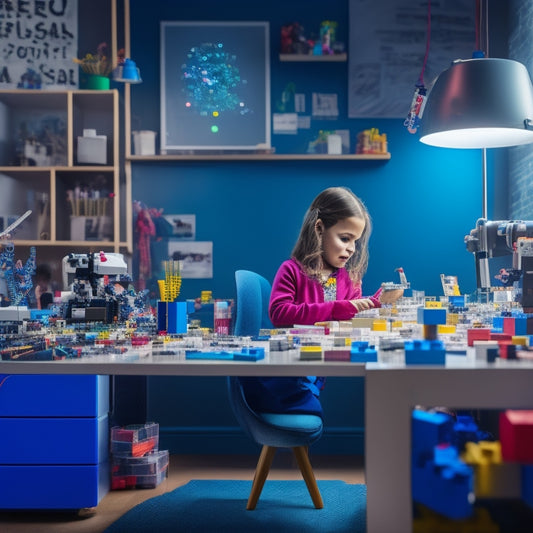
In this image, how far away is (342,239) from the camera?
2803mm

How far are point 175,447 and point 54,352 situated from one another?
2312mm

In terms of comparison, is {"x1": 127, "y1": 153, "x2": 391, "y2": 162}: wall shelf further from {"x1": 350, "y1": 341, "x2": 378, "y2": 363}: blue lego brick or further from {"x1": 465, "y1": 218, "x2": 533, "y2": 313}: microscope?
{"x1": 350, "y1": 341, "x2": 378, "y2": 363}: blue lego brick

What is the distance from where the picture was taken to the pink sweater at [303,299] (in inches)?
99.7

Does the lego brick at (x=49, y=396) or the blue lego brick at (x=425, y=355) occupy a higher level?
the blue lego brick at (x=425, y=355)

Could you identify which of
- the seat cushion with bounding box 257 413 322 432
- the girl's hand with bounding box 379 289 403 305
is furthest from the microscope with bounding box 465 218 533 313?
the seat cushion with bounding box 257 413 322 432

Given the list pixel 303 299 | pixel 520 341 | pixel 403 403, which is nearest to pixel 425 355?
pixel 403 403

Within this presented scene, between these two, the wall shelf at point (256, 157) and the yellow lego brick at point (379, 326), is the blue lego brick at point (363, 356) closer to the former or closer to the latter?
the yellow lego brick at point (379, 326)

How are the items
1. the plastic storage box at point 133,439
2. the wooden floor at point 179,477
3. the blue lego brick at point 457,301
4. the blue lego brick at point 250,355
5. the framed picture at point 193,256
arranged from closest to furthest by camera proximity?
the blue lego brick at point 250,355, the blue lego brick at point 457,301, the wooden floor at point 179,477, the plastic storage box at point 133,439, the framed picture at point 193,256

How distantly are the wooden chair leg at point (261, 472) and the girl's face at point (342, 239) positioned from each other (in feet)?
2.78

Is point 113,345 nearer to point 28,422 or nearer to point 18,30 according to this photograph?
point 28,422

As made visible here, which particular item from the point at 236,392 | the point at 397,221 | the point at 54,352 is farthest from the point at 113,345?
the point at 397,221

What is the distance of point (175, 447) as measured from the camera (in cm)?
377

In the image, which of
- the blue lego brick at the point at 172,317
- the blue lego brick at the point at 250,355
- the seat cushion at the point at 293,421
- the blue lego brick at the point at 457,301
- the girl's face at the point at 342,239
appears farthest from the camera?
the girl's face at the point at 342,239

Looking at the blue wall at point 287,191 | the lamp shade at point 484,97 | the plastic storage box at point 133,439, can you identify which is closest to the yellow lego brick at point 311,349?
the lamp shade at point 484,97
